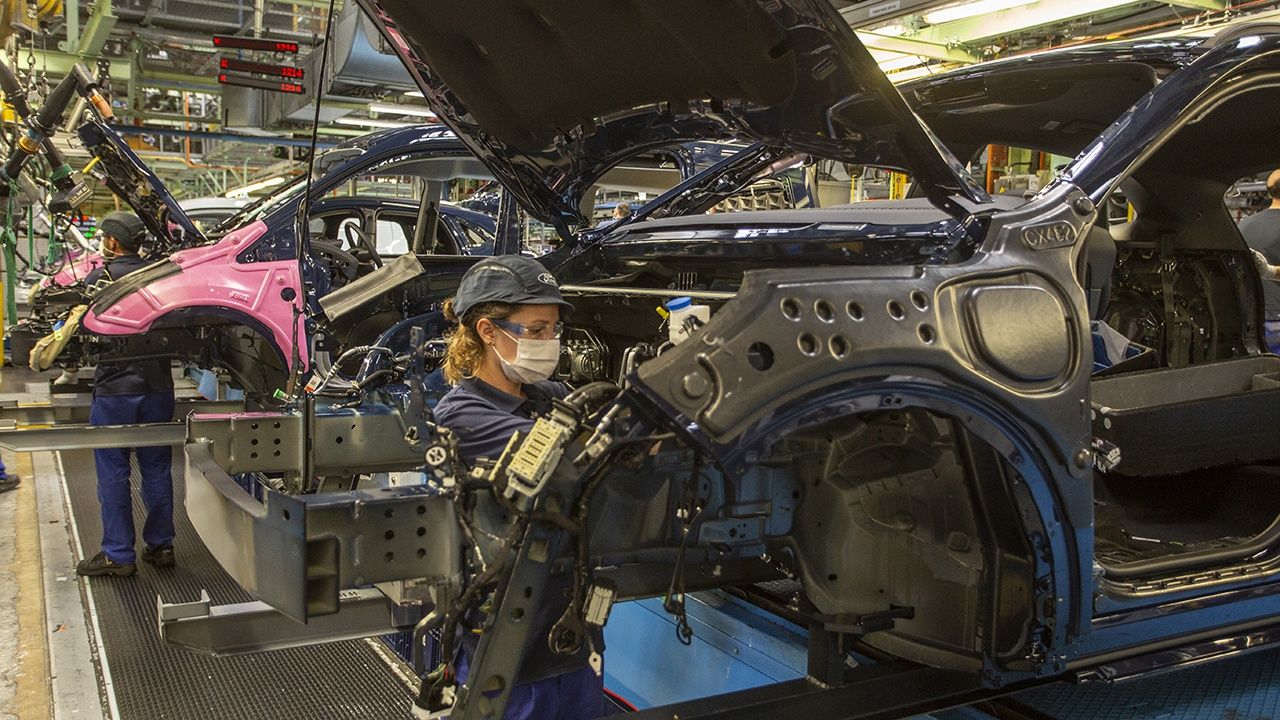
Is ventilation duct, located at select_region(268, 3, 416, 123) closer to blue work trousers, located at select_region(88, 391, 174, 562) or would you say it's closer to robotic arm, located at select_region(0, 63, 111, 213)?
robotic arm, located at select_region(0, 63, 111, 213)

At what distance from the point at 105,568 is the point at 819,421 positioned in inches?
169

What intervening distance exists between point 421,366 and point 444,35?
1549mm

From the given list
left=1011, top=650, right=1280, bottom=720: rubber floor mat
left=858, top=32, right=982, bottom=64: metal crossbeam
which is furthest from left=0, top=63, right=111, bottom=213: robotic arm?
left=1011, top=650, right=1280, bottom=720: rubber floor mat

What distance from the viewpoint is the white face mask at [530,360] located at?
2.43 meters

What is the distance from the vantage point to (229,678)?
3.72 metres

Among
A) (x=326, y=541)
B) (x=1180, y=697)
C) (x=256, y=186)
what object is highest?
(x=256, y=186)

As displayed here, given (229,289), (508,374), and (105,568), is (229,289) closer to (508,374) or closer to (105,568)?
(105,568)

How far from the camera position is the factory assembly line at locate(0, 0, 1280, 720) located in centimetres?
192

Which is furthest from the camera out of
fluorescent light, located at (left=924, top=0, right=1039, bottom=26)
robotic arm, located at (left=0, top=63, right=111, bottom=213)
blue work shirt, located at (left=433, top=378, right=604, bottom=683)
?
fluorescent light, located at (left=924, top=0, right=1039, bottom=26)

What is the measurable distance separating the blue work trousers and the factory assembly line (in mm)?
1649

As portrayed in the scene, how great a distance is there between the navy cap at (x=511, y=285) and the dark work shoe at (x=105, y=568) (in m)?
3.40

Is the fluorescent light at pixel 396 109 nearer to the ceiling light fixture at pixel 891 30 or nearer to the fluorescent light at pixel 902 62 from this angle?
the fluorescent light at pixel 902 62

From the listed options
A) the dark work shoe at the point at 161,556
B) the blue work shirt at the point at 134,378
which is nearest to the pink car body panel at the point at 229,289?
the blue work shirt at the point at 134,378

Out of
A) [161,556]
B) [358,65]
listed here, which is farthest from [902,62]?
[161,556]
